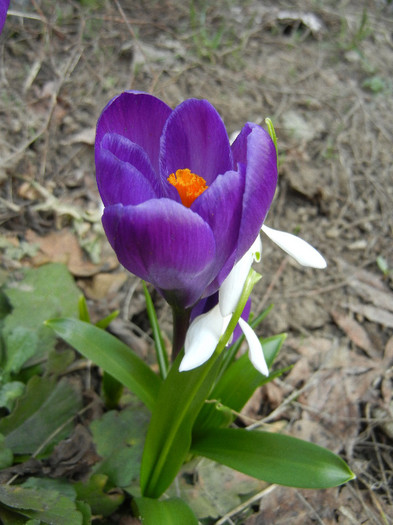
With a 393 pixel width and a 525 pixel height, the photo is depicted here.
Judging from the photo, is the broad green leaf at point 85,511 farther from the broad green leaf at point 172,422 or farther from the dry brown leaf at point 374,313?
the dry brown leaf at point 374,313

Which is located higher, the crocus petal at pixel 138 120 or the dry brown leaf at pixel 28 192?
the crocus petal at pixel 138 120

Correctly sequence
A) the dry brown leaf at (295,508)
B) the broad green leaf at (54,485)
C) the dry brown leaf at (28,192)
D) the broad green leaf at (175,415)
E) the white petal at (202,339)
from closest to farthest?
1. the white petal at (202,339)
2. the broad green leaf at (175,415)
3. the broad green leaf at (54,485)
4. the dry brown leaf at (295,508)
5. the dry brown leaf at (28,192)

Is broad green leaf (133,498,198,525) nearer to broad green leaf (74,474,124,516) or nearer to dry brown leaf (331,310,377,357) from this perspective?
broad green leaf (74,474,124,516)

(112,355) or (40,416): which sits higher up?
(112,355)

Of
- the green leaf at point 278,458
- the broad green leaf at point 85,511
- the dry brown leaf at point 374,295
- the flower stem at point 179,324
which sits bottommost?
the dry brown leaf at point 374,295

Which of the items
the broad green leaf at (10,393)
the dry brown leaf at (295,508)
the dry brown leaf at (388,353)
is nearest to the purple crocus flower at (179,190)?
the broad green leaf at (10,393)

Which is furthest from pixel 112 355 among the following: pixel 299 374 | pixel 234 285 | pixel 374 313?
pixel 374 313

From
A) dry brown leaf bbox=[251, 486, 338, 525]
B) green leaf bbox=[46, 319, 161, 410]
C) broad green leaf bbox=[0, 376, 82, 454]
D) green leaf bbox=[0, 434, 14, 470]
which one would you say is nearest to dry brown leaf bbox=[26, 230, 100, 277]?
broad green leaf bbox=[0, 376, 82, 454]

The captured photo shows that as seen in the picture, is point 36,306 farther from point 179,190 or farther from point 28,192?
point 179,190
